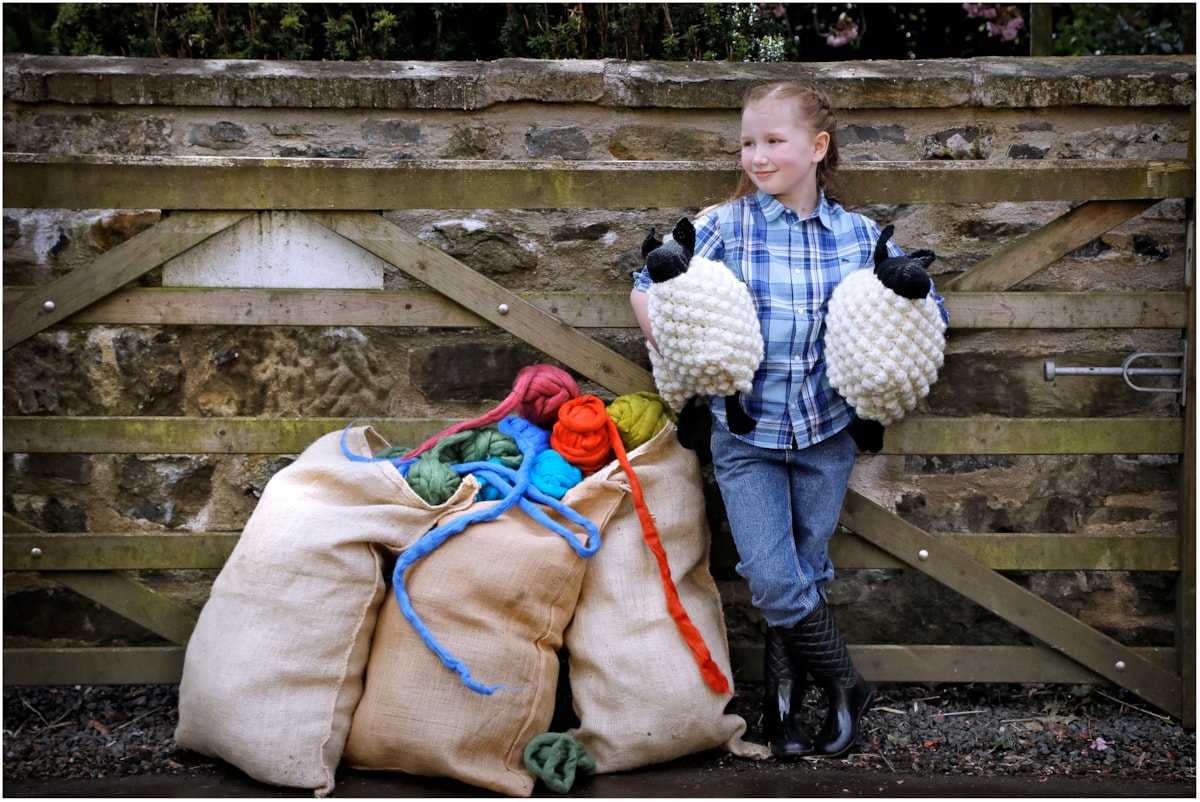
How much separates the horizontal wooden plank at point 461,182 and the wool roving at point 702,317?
1.44 ft

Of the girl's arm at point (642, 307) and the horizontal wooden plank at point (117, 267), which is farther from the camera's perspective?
the horizontal wooden plank at point (117, 267)

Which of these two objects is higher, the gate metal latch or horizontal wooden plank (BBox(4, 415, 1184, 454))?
the gate metal latch

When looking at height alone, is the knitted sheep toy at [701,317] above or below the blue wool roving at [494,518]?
above

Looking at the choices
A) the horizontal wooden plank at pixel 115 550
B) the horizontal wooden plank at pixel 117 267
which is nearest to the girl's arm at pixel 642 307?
the horizontal wooden plank at pixel 117 267

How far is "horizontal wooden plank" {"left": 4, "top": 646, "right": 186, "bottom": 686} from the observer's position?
315 cm

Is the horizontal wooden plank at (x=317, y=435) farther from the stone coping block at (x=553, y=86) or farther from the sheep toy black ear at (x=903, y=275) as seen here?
the stone coping block at (x=553, y=86)

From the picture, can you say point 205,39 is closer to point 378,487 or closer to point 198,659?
point 378,487

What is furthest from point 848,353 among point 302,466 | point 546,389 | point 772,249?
point 302,466

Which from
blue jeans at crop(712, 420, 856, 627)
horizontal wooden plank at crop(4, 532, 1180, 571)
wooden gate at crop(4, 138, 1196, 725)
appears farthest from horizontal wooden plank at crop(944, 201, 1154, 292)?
horizontal wooden plank at crop(4, 532, 1180, 571)

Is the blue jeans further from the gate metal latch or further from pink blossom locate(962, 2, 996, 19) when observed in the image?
pink blossom locate(962, 2, 996, 19)

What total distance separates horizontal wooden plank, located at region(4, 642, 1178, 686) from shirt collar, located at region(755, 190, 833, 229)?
1258mm

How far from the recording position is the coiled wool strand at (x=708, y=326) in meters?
2.62

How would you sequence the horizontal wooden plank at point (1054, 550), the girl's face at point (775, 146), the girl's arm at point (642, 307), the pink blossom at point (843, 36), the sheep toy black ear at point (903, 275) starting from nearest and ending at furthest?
the sheep toy black ear at point (903, 275) < the girl's face at point (775, 146) < the girl's arm at point (642, 307) < the horizontal wooden plank at point (1054, 550) < the pink blossom at point (843, 36)

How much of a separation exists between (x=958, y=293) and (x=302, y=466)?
1855mm
